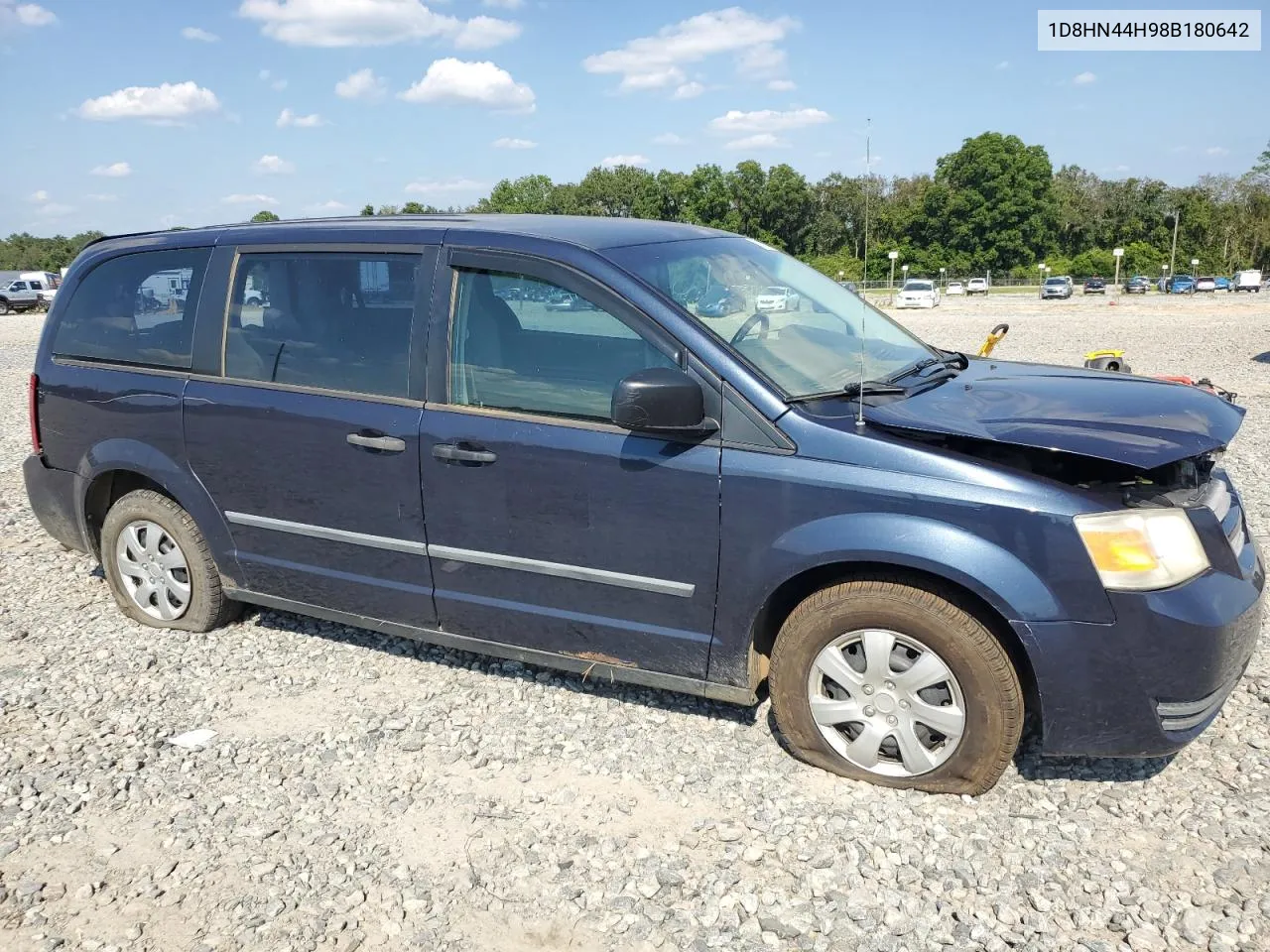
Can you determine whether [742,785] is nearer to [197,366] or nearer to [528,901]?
[528,901]

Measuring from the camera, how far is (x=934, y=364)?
4242 mm

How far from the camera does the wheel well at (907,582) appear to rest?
3133 mm

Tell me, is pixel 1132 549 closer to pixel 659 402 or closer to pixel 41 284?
pixel 659 402

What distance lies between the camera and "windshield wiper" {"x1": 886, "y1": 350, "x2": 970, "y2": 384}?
153 inches

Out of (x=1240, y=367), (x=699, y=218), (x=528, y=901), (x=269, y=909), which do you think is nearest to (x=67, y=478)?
(x=269, y=909)

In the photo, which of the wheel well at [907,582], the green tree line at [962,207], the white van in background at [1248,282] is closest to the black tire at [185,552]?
the wheel well at [907,582]

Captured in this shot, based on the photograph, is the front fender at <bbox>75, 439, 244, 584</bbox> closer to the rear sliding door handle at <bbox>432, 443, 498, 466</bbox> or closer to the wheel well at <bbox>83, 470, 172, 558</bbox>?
the wheel well at <bbox>83, 470, 172, 558</bbox>

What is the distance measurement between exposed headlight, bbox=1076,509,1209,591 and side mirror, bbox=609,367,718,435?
1.25 meters

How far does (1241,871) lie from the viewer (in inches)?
113

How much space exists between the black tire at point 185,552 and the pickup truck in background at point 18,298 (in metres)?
48.1

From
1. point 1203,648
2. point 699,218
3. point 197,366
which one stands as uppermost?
point 699,218

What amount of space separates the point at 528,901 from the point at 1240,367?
16.6 m

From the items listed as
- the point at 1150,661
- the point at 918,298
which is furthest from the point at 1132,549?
the point at 918,298

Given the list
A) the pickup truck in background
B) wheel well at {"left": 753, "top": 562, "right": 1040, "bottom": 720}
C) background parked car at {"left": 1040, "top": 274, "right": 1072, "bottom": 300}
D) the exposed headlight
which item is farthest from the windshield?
background parked car at {"left": 1040, "top": 274, "right": 1072, "bottom": 300}
